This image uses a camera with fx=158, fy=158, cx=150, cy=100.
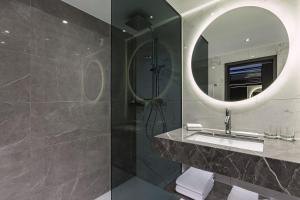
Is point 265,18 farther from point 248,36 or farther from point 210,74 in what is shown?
point 210,74

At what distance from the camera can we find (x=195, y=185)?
4.23ft

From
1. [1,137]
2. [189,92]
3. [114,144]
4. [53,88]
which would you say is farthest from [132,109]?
[1,137]

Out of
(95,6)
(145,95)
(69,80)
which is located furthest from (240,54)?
(69,80)

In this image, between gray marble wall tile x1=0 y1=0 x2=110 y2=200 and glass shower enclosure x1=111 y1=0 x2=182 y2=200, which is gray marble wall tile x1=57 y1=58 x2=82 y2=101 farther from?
glass shower enclosure x1=111 y1=0 x2=182 y2=200

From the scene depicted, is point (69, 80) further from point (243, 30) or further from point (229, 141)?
point (243, 30)

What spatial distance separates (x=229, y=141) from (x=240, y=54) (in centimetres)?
86

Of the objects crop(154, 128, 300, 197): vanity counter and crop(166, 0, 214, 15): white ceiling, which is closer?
crop(154, 128, 300, 197): vanity counter

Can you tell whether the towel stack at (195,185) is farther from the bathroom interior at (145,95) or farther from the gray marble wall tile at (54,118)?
the gray marble wall tile at (54,118)

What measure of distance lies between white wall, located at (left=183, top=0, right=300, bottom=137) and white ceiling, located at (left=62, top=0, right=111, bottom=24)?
1044 mm

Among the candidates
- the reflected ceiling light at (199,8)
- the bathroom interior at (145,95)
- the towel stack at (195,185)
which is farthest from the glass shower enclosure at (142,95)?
the towel stack at (195,185)

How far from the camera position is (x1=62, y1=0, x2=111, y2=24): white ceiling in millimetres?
1714

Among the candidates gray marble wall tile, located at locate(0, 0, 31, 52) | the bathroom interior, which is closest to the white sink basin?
the bathroom interior

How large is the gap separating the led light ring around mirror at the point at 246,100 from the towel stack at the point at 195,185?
0.69m

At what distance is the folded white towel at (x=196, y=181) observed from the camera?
126 centimetres
